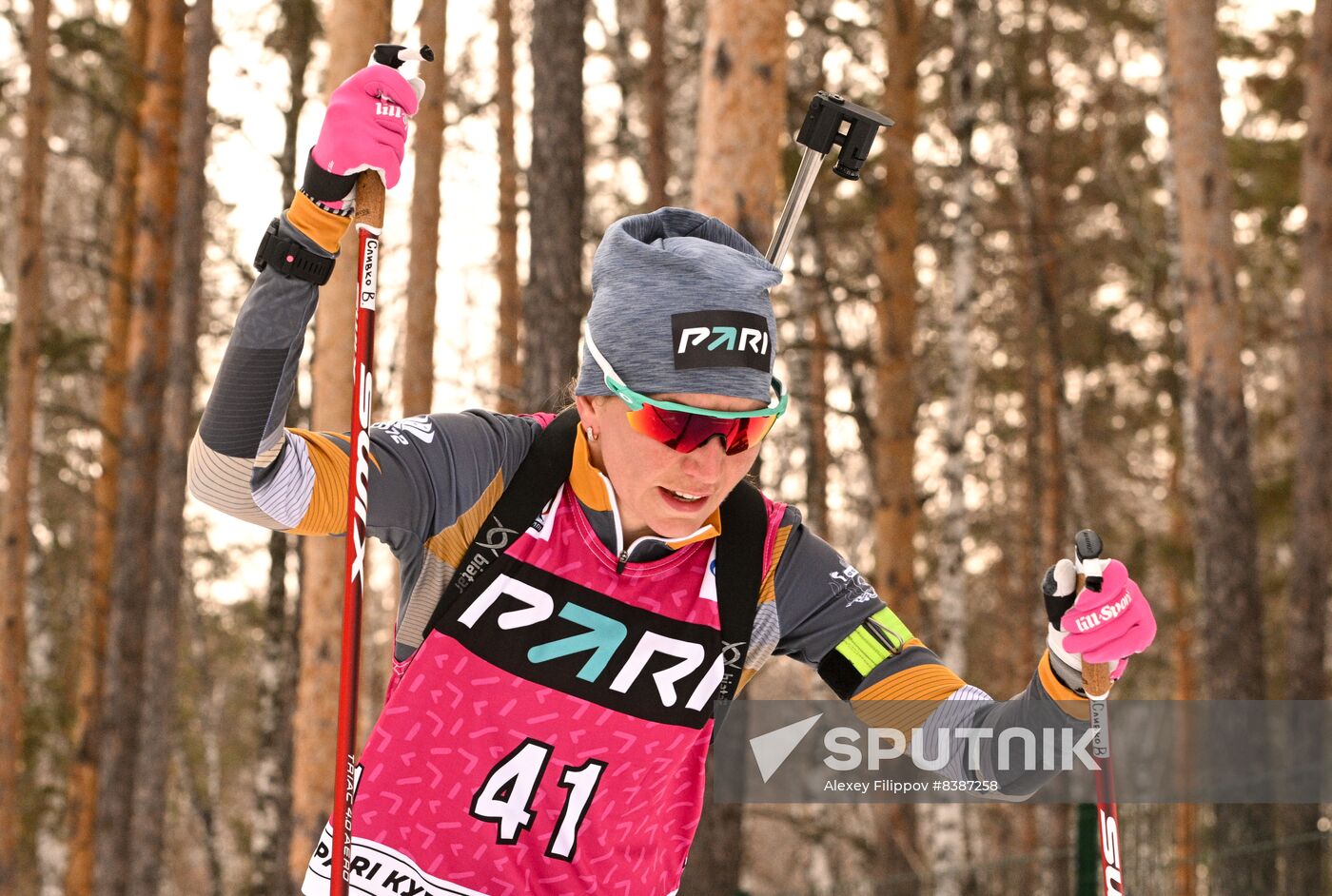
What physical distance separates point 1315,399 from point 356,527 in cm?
1023

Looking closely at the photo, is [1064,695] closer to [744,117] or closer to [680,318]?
[680,318]

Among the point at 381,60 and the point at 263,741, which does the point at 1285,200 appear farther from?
the point at 381,60

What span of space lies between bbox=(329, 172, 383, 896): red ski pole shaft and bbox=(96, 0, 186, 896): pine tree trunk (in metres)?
8.82

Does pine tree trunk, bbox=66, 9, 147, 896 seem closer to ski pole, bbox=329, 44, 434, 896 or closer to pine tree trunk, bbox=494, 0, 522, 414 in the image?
pine tree trunk, bbox=494, 0, 522, 414

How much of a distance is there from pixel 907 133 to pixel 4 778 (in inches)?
334

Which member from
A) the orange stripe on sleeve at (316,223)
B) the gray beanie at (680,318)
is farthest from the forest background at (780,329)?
the orange stripe on sleeve at (316,223)

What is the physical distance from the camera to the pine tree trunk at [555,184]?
7.50 m

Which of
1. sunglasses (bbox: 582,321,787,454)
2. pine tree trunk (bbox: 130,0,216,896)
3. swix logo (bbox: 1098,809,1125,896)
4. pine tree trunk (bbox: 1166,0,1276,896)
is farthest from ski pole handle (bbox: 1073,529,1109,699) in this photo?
pine tree trunk (bbox: 130,0,216,896)

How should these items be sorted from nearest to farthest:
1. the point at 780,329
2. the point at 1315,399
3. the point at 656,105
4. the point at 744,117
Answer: the point at 744,117
the point at 656,105
the point at 1315,399
the point at 780,329

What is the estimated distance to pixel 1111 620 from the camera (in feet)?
8.14

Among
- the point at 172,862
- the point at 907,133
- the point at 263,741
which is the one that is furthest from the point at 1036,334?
the point at 172,862

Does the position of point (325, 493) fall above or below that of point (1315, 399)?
below

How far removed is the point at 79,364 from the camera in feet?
39.3

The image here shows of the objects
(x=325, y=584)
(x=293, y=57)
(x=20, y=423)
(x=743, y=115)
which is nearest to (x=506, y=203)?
(x=293, y=57)
